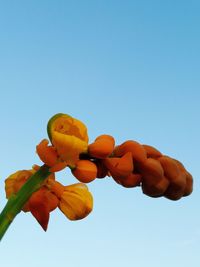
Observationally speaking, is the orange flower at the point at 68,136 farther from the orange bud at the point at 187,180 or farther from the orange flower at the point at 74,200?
the orange bud at the point at 187,180

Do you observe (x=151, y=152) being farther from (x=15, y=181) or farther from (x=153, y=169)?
(x=15, y=181)

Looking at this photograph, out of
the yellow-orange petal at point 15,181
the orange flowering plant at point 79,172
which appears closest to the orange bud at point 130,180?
the orange flowering plant at point 79,172

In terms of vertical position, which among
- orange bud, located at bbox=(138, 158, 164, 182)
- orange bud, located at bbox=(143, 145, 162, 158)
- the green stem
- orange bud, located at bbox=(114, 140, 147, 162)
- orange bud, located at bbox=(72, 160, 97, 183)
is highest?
orange bud, located at bbox=(143, 145, 162, 158)

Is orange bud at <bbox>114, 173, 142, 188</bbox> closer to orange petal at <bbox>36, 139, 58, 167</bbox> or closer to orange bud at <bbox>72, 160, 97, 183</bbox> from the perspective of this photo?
orange bud at <bbox>72, 160, 97, 183</bbox>

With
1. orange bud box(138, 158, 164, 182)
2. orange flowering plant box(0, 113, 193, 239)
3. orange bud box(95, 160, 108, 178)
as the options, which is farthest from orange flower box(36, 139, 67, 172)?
orange bud box(138, 158, 164, 182)

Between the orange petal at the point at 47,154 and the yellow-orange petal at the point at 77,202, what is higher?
the orange petal at the point at 47,154

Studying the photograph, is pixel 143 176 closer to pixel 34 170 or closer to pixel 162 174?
pixel 162 174
